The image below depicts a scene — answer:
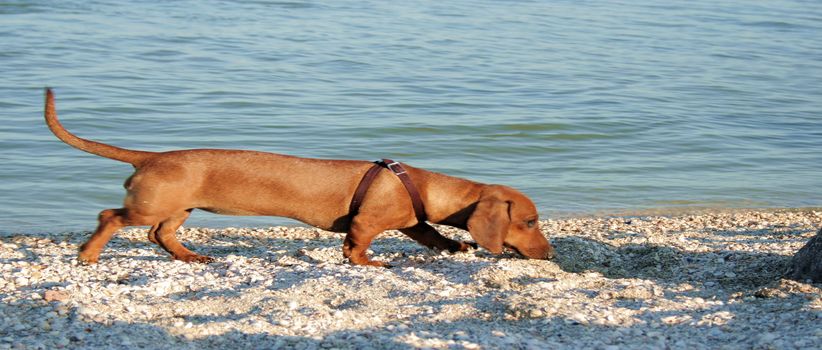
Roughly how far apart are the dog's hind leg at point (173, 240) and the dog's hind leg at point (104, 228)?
320mm

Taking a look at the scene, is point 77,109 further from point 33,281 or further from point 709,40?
point 709,40

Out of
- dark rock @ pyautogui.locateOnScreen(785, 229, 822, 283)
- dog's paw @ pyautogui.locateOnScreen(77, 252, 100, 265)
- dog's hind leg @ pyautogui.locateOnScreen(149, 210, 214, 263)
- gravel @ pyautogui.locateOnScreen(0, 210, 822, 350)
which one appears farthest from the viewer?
dog's hind leg @ pyautogui.locateOnScreen(149, 210, 214, 263)

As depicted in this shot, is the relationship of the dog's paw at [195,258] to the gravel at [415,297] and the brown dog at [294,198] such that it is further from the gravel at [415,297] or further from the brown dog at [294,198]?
the gravel at [415,297]

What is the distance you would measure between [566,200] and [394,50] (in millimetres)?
8941

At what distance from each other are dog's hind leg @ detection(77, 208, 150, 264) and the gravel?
11cm

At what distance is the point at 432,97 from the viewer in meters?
15.2

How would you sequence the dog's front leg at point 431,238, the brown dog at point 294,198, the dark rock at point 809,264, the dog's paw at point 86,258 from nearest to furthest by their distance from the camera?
the dark rock at point 809,264 → the brown dog at point 294,198 → the dog's paw at point 86,258 → the dog's front leg at point 431,238

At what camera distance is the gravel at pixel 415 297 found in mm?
4840

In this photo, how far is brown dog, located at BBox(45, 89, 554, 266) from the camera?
20.8 ft

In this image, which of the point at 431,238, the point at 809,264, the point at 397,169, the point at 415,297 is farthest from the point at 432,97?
the point at 415,297

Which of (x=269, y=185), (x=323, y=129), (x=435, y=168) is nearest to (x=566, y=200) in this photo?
(x=435, y=168)

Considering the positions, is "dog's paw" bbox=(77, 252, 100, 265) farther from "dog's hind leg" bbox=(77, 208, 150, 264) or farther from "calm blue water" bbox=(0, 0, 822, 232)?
"calm blue water" bbox=(0, 0, 822, 232)

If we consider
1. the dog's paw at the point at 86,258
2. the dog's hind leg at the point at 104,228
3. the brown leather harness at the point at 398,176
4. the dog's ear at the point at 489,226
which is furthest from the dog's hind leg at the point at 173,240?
the dog's ear at the point at 489,226

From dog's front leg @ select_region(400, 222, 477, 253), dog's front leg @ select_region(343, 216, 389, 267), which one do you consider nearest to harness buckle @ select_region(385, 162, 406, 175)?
dog's front leg @ select_region(343, 216, 389, 267)
